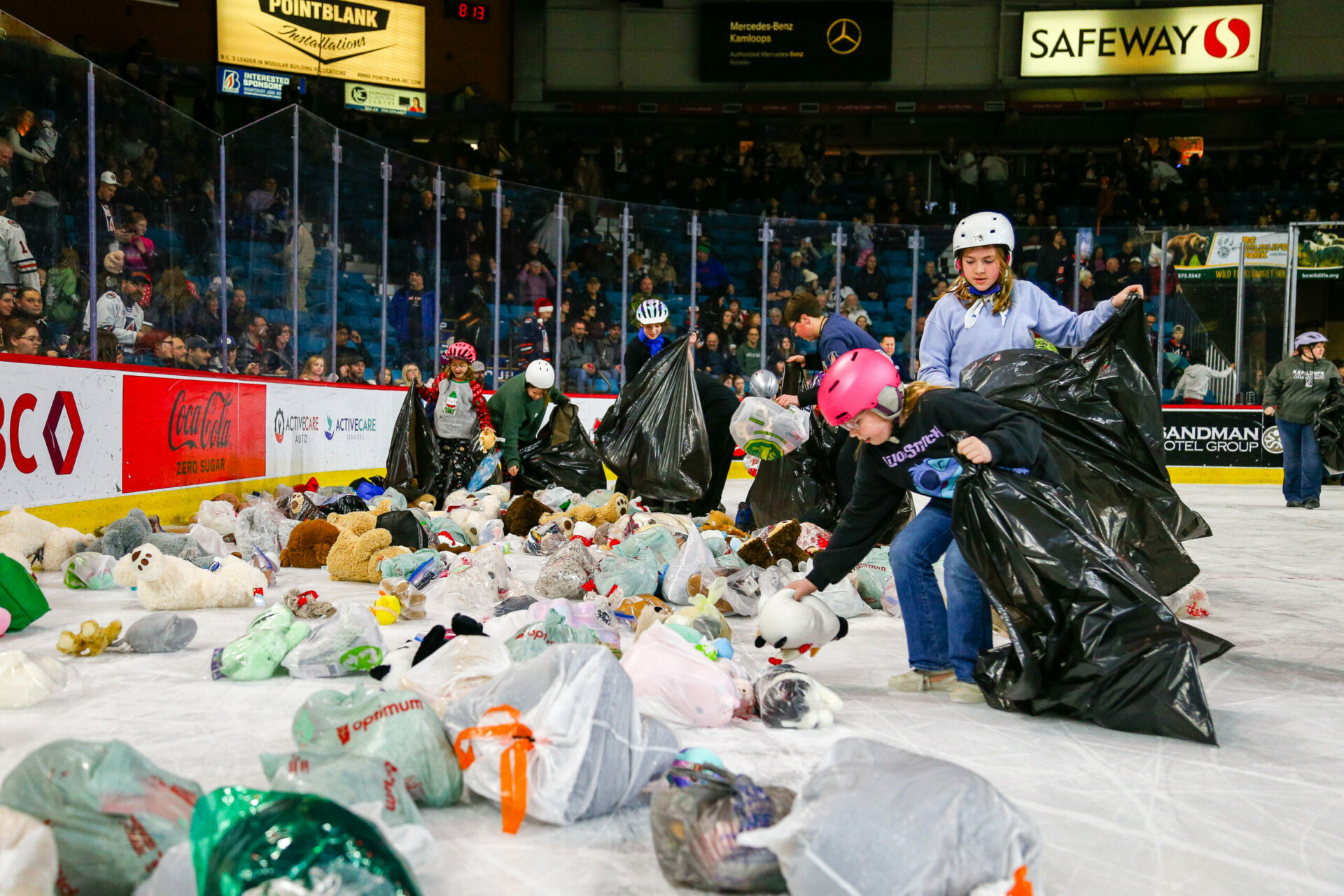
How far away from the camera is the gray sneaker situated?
3.30 m

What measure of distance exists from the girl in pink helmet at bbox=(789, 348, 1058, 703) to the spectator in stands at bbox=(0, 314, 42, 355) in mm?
4648

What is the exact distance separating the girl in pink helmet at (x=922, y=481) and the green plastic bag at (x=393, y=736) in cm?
135

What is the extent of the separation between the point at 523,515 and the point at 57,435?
276cm

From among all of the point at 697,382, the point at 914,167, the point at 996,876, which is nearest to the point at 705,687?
the point at 996,876

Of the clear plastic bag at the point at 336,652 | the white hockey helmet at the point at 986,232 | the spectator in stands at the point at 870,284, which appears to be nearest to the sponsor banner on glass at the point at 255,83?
the spectator in stands at the point at 870,284

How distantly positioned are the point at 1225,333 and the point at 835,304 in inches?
203

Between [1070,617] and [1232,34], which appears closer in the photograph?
[1070,617]

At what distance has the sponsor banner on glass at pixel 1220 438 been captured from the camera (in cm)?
1377

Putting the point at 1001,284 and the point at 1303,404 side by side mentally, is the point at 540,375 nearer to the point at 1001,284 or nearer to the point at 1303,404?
the point at 1001,284

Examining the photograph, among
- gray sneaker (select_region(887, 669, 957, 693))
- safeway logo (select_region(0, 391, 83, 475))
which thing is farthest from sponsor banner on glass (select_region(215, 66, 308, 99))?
gray sneaker (select_region(887, 669, 957, 693))

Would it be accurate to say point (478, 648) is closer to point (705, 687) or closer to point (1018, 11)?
point (705, 687)

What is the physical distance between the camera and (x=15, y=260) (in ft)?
18.6

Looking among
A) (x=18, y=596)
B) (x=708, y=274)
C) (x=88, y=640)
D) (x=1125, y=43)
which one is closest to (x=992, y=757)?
(x=88, y=640)

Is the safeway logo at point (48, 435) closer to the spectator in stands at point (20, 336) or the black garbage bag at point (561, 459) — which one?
the spectator in stands at point (20, 336)
